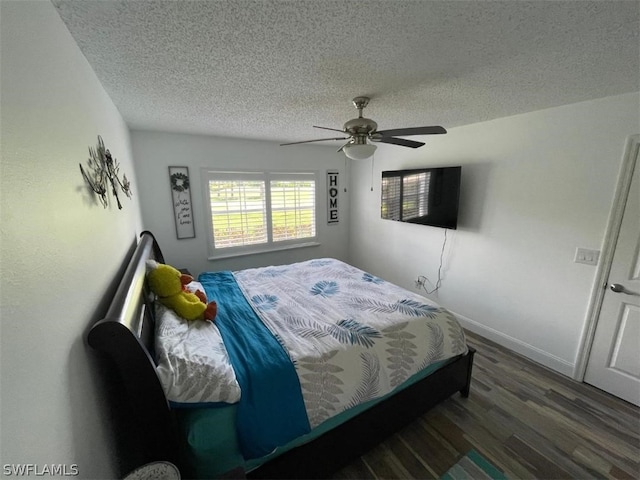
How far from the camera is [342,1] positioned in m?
0.97

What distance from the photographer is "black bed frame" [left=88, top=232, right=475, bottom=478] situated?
38.5 inches

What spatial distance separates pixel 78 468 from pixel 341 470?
1.32 m

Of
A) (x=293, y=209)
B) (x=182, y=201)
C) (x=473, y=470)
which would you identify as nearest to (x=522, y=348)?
(x=473, y=470)

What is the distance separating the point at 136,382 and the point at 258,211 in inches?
113

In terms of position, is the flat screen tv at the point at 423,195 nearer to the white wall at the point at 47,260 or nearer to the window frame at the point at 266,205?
the window frame at the point at 266,205

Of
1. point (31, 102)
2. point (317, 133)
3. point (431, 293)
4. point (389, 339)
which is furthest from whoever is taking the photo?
point (431, 293)

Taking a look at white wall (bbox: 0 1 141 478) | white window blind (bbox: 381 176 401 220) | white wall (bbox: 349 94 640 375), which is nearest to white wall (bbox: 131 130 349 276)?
white window blind (bbox: 381 176 401 220)

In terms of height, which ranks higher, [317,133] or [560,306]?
[317,133]

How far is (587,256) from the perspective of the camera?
6.90ft

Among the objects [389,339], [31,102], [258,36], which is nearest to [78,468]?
[31,102]

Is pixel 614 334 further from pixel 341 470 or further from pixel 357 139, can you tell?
pixel 357 139

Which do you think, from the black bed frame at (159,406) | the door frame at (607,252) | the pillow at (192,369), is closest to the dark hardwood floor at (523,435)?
the black bed frame at (159,406)

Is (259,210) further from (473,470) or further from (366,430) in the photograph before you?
(473,470)

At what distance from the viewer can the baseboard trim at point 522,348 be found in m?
2.29
